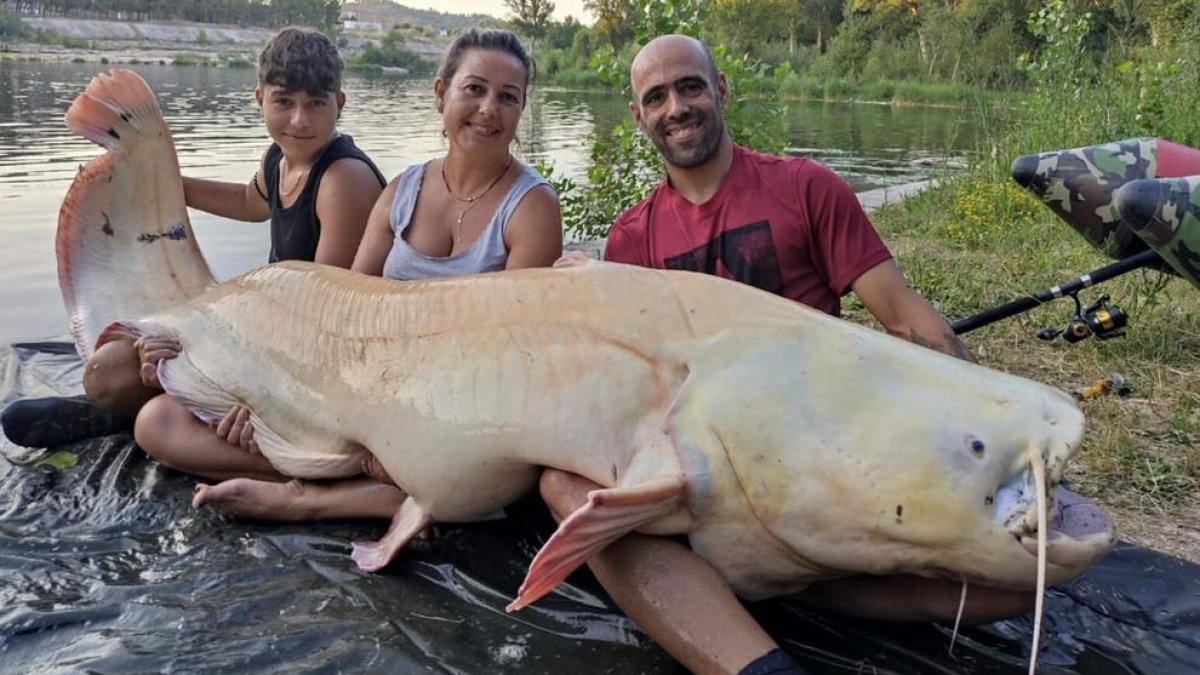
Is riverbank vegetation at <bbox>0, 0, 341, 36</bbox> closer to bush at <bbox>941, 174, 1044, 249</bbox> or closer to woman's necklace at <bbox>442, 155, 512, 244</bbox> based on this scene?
bush at <bbox>941, 174, 1044, 249</bbox>

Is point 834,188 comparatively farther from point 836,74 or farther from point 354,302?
point 836,74

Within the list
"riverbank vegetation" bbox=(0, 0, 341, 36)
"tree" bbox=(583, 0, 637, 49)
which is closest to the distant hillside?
"riverbank vegetation" bbox=(0, 0, 341, 36)

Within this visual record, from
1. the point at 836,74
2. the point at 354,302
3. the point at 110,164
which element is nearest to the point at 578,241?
the point at 110,164

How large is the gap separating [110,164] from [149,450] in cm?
107

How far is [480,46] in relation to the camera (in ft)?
9.89

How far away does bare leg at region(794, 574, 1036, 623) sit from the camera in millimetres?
1912

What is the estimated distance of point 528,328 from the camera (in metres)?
2.16

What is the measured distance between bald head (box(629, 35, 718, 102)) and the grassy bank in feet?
5.63

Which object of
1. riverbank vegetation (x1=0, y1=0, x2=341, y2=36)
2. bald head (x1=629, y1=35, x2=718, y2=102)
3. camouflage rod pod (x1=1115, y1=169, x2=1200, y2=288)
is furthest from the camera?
riverbank vegetation (x1=0, y1=0, x2=341, y2=36)

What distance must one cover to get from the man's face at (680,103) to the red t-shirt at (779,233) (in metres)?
0.13

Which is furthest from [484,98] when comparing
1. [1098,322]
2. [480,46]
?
[1098,322]

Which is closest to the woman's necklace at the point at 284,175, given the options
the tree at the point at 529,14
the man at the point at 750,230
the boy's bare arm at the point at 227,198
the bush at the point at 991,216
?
the boy's bare arm at the point at 227,198

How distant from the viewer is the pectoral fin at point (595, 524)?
1757 mm

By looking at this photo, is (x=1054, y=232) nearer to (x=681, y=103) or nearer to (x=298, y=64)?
(x=681, y=103)
